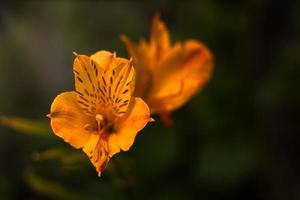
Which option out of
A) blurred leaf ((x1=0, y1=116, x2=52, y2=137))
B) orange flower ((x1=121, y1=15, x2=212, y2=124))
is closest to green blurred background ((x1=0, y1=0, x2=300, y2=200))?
blurred leaf ((x1=0, y1=116, x2=52, y2=137))

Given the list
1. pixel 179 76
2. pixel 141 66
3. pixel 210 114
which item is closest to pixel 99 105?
pixel 141 66

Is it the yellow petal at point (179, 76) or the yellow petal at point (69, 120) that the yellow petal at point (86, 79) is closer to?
the yellow petal at point (69, 120)

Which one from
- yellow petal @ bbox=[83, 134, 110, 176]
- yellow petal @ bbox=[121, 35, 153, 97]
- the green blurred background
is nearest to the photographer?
yellow petal @ bbox=[83, 134, 110, 176]

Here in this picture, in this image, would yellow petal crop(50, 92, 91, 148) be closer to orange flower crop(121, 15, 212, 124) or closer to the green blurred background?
orange flower crop(121, 15, 212, 124)

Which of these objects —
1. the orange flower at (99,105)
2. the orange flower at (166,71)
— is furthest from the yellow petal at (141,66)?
the orange flower at (99,105)

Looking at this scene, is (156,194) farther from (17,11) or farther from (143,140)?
(17,11)
